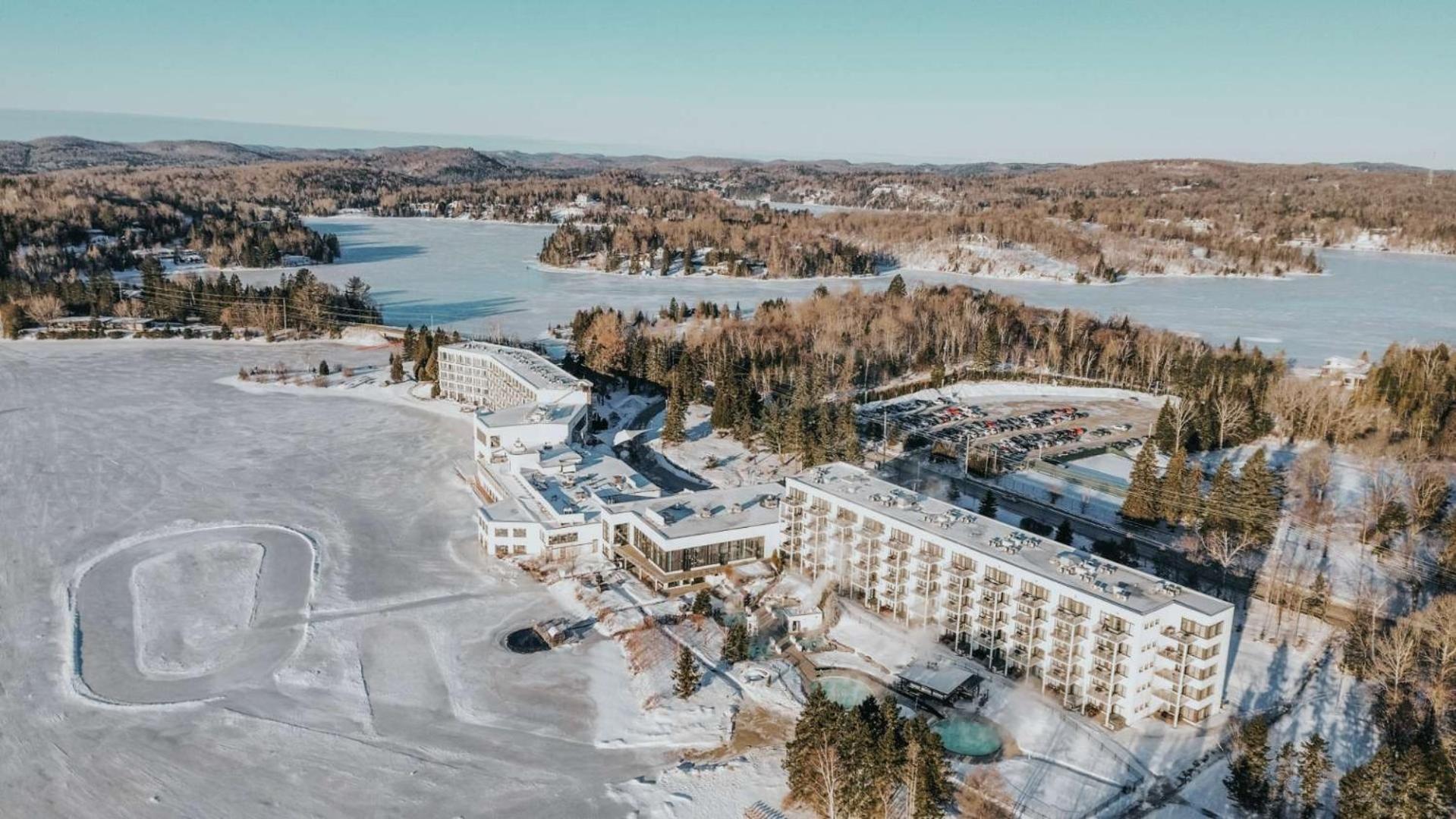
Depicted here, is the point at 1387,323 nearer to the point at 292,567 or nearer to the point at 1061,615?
the point at 1061,615

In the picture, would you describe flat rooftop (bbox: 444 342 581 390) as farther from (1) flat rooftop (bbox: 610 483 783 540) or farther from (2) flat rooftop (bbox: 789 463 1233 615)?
(2) flat rooftop (bbox: 789 463 1233 615)

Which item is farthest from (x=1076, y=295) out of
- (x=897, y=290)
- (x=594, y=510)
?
(x=594, y=510)

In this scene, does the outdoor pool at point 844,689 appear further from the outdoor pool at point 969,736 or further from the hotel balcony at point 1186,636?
the hotel balcony at point 1186,636

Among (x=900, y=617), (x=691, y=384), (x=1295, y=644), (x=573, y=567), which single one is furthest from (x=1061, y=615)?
(x=691, y=384)

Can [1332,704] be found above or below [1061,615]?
below

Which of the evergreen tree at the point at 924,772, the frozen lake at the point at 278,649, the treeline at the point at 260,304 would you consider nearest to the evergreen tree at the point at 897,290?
the frozen lake at the point at 278,649

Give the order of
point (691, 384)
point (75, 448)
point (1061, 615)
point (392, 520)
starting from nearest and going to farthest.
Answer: point (1061, 615), point (392, 520), point (75, 448), point (691, 384)

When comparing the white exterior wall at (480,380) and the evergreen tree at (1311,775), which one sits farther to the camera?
the white exterior wall at (480,380)

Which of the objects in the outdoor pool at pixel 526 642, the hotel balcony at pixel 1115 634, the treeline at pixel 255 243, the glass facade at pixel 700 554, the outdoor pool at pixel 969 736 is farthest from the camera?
the treeline at pixel 255 243
